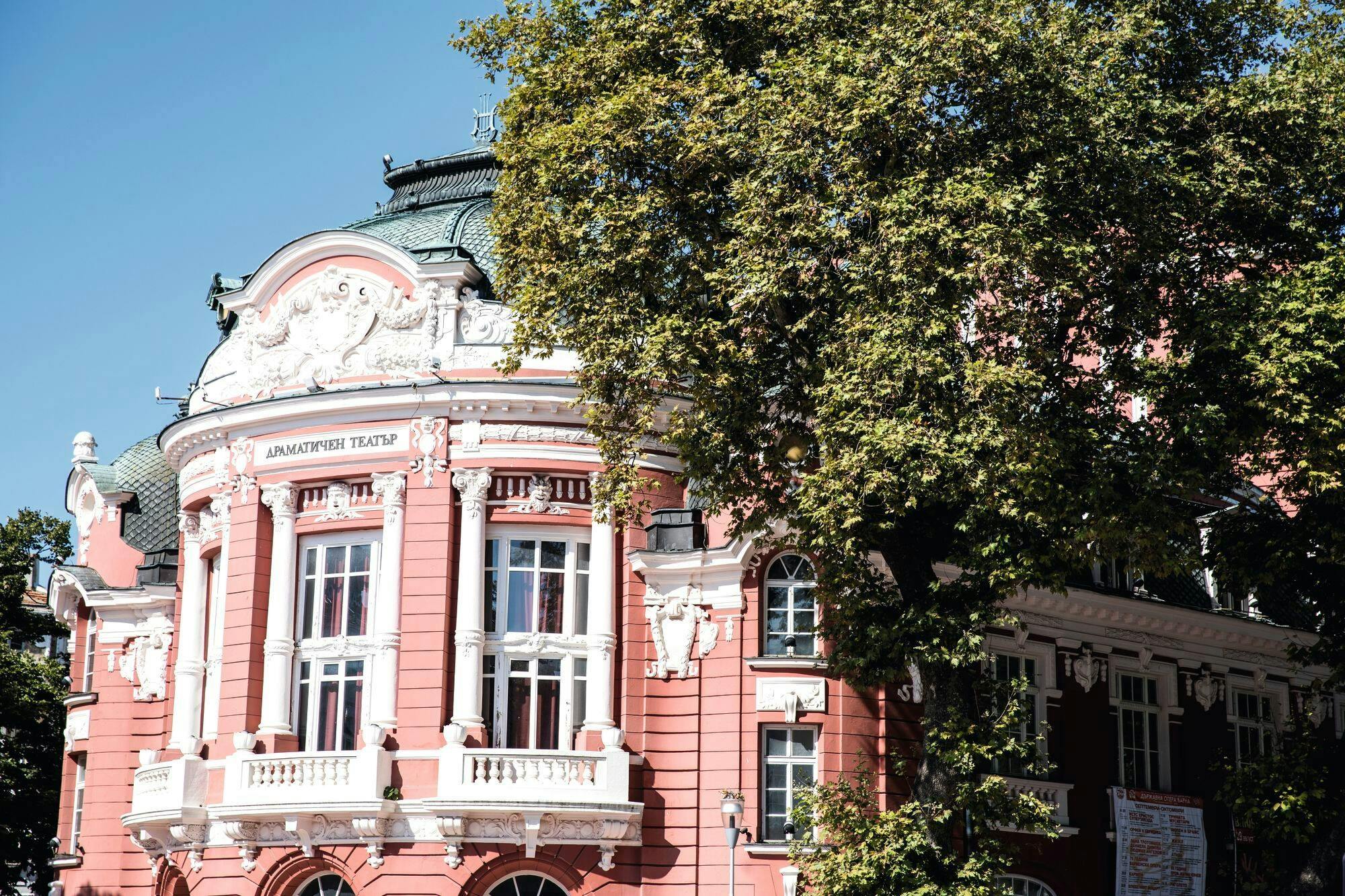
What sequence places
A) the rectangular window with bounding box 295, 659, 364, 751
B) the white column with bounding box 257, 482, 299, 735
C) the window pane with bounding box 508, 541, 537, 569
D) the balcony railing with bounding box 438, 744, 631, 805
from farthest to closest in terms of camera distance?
the window pane with bounding box 508, 541, 537, 569
the rectangular window with bounding box 295, 659, 364, 751
the white column with bounding box 257, 482, 299, 735
the balcony railing with bounding box 438, 744, 631, 805

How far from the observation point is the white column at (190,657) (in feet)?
116

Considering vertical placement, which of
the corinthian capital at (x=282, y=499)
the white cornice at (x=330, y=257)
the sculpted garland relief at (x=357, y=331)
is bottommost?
the corinthian capital at (x=282, y=499)

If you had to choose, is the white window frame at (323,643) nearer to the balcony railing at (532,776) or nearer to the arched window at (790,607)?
the balcony railing at (532,776)

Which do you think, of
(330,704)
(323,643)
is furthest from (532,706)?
(323,643)

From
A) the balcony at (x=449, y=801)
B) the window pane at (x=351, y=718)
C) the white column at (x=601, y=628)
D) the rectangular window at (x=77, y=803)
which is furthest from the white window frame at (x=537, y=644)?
the rectangular window at (x=77, y=803)

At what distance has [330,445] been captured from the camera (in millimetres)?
33969

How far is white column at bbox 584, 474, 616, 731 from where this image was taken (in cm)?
3253

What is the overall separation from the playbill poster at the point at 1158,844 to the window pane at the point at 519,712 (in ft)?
39.9

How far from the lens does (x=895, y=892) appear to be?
86.9 ft

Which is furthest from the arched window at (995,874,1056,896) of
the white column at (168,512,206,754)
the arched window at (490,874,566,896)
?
the white column at (168,512,206,754)

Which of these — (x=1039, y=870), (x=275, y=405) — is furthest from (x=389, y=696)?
(x=1039, y=870)

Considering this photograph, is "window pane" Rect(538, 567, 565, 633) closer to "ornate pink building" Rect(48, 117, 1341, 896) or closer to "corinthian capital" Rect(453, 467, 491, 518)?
"ornate pink building" Rect(48, 117, 1341, 896)

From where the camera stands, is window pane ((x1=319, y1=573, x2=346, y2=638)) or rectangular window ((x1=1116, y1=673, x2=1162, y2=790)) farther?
rectangular window ((x1=1116, y1=673, x2=1162, y2=790))

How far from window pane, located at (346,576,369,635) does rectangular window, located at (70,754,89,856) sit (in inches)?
461
